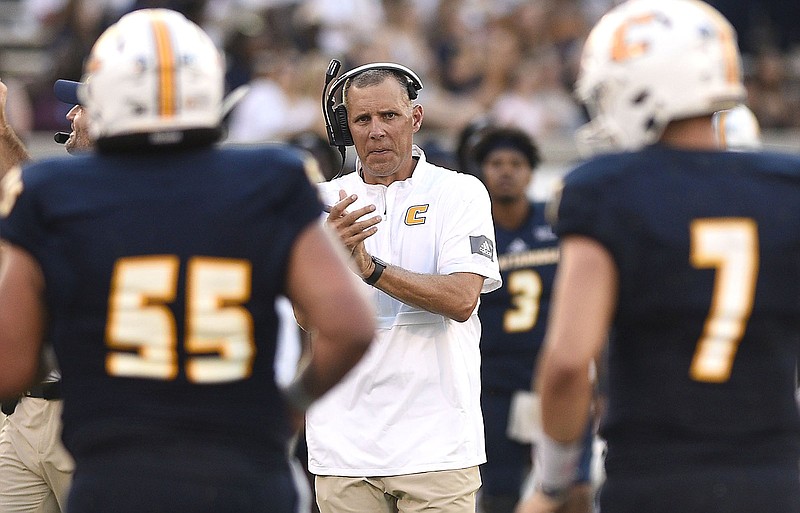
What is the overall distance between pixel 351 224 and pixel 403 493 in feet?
3.10

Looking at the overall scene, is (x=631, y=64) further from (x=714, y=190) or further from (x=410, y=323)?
(x=410, y=323)

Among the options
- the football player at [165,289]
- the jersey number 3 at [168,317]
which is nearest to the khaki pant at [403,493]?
the football player at [165,289]

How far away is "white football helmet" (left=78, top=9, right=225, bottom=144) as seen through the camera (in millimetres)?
2977

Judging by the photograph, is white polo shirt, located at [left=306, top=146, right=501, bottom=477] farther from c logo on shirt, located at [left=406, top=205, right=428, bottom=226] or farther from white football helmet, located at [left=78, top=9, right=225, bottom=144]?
white football helmet, located at [left=78, top=9, right=225, bottom=144]

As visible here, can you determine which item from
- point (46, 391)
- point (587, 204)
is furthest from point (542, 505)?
point (46, 391)

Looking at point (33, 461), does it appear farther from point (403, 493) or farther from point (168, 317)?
point (168, 317)

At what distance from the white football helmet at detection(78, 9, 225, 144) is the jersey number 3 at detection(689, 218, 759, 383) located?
107cm

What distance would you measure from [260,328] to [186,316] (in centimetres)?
18

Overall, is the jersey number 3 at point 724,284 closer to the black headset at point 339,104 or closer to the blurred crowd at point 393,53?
the black headset at point 339,104

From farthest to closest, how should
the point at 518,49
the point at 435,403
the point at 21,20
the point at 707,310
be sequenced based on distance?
1. the point at 21,20
2. the point at 518,49
3. the point at 435,403
4. the point at 707,310

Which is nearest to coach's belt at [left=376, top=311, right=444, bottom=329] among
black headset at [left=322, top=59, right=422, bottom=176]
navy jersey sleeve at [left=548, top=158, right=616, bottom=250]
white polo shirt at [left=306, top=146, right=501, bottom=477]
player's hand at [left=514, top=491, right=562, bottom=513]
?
white polo shirt at [left=306, top=146, right=501, bottom=477]

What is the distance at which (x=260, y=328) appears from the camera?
300cm

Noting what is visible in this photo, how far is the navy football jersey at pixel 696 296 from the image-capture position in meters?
2.87

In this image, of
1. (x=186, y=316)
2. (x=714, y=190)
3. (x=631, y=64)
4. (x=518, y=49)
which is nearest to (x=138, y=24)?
(x=186, y=316)
